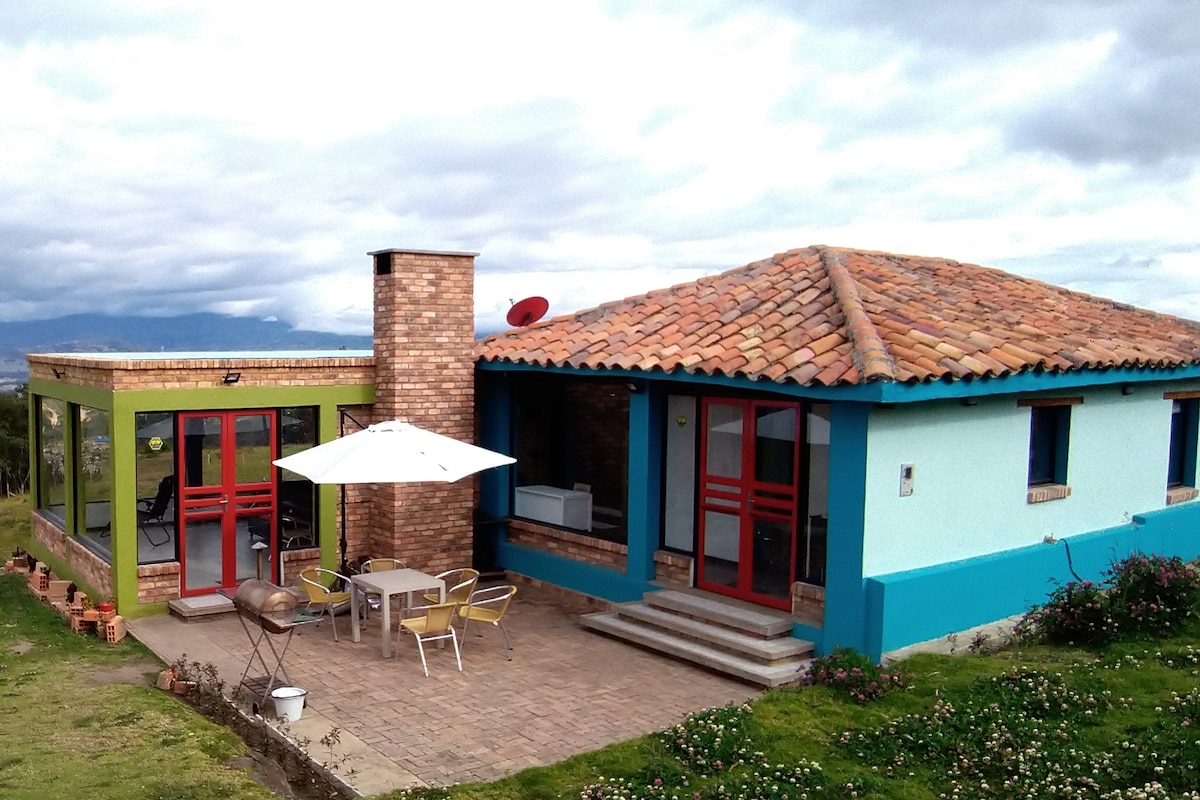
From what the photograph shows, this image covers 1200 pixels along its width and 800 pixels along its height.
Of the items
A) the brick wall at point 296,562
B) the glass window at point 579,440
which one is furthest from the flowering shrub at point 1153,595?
the brick wall at point 296,562

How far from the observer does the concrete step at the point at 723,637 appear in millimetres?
9508

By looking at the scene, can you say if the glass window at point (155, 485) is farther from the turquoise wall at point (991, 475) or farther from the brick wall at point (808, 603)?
the turquoise wall at point (991, 475)

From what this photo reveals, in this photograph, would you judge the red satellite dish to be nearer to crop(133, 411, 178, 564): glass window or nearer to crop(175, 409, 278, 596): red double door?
crop(175, 409, 278, 596): red double door

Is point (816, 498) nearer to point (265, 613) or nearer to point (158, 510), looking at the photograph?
point (265, 613)

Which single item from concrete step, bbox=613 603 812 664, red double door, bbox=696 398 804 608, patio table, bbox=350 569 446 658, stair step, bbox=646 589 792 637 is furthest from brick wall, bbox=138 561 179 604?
red double door, bbox=696 398 804 608

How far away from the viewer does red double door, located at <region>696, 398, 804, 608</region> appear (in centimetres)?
1041

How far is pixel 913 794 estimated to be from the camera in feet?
22.5

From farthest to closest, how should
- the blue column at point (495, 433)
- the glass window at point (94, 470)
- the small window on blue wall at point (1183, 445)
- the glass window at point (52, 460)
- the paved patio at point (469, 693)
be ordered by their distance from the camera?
the small window on blue wall at point (1183, 445)
the glass window at point (52, 460)
the blue column at point (495, 433)
the glass window at point (94, 470)
the paved patio at point (469, 693)

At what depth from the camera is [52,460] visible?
48.4 feet

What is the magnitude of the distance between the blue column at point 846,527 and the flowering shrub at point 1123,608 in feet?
6.67

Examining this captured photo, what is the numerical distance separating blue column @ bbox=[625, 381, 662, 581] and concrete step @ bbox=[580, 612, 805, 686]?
679 millimetres

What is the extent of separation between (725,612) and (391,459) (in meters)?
3.56

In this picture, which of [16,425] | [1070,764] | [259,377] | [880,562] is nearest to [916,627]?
[880,562]

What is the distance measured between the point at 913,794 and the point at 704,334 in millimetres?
5635
